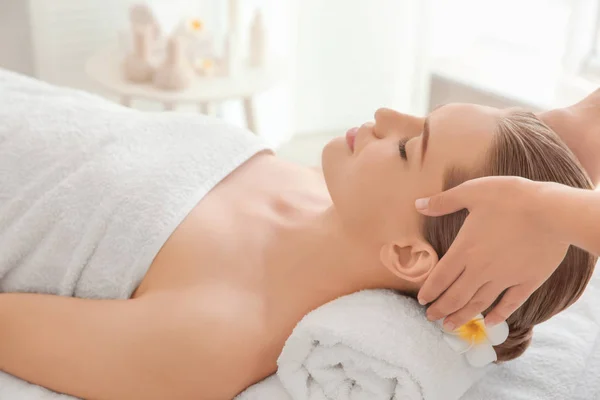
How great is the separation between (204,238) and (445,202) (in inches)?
15.3

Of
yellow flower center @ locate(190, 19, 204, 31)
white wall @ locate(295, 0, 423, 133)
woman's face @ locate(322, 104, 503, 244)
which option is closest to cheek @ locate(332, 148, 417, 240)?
woman's face @ locate(322, 104, 503, 244)

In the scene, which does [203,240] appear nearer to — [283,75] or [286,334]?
[286,334]

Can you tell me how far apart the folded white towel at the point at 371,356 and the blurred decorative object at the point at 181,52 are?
1276mm

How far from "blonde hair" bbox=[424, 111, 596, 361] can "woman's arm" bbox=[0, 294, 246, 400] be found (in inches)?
13.4

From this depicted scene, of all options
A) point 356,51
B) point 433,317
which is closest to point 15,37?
point 356,51

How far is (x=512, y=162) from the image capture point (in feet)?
3.35

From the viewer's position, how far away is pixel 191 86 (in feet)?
7.22

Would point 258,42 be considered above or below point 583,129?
below

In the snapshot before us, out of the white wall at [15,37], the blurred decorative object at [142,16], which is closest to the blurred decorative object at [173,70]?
the blurred decorative object at [142,16]

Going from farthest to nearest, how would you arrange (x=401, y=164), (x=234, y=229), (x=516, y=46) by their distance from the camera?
(x=516, y=46) → (x=234, y=229) → (x=401, y=164)

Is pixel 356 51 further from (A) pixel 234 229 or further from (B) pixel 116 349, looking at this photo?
(B) pixel 116 349

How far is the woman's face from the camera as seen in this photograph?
1067mm

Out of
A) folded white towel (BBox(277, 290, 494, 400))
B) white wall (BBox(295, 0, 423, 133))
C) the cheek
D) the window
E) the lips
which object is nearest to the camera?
folded white towel (BBox(277, 290, 494, 400))

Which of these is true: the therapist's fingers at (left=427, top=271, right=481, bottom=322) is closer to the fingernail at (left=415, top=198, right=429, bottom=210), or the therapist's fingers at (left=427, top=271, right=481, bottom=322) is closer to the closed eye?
the fingernail at (left=415, top=198, right=429, bottom=210)
